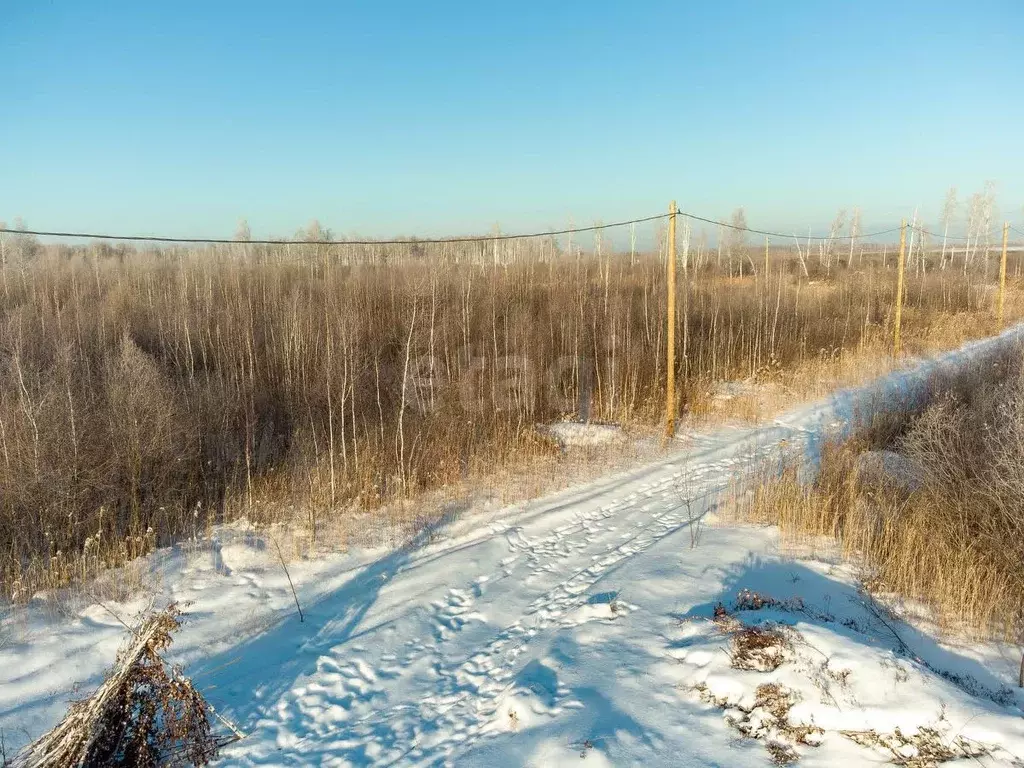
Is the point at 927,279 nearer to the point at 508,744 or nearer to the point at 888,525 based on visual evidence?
the point at 888,525

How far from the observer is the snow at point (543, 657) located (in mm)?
2977

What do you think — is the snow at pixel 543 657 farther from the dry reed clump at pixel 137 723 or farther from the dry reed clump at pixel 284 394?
the dry reed clump at pixel 284 394

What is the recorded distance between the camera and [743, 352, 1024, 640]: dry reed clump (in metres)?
4.25

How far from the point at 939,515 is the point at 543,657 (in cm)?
386

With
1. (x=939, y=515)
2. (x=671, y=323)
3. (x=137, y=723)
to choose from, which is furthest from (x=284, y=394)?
(x=939, y=515)

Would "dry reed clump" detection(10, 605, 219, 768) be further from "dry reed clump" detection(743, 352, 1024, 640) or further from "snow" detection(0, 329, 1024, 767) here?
"dry reed clump" detection(743, 352, 1024, 640)

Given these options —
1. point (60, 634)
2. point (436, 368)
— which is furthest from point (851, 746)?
point (436, 368)

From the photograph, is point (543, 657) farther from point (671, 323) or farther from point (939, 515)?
point (671, 323)

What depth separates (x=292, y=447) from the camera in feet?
25.6

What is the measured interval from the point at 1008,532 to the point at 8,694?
7.02 meters

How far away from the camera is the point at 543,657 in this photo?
12.7 ft

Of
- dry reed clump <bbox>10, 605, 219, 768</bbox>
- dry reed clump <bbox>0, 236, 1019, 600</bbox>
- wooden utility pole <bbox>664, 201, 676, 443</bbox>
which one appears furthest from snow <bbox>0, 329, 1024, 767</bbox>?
wooden utility pole <bbox>664, 201, 676, 443</bbox>

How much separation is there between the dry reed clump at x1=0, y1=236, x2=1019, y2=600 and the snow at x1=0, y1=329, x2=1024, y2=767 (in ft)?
3.39

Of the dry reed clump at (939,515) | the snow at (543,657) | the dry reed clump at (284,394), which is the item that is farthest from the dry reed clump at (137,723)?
the dry reed clump at (939,515)
